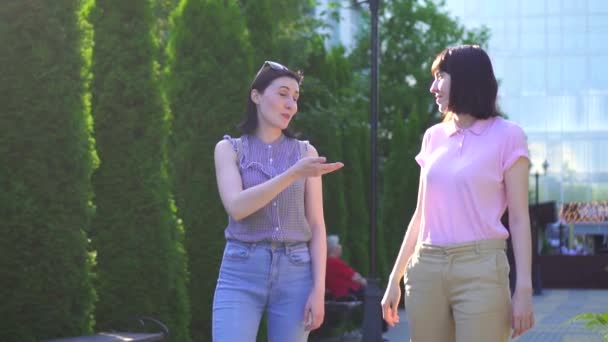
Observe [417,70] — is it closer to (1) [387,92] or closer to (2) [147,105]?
(1) [387,92]

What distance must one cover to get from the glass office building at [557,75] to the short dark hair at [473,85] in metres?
73.5

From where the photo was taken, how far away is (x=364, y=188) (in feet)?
91.8

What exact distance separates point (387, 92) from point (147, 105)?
35.4 metres

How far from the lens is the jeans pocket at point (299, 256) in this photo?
5234mm

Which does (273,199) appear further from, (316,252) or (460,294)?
(460,294)

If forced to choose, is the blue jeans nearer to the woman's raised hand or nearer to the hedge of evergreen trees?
the woman's raised hand

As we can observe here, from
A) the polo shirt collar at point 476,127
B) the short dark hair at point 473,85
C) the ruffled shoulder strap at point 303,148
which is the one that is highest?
the short dark hair at point 473,85

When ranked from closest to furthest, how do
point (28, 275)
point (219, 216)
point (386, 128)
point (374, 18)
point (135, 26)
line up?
point (28, 275)
point (135, 26)
point (219, 216)
point (374, 18)
point (386, 128)

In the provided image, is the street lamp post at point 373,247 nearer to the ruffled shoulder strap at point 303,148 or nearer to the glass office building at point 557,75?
the ruffled shoulder strap at point 303,148

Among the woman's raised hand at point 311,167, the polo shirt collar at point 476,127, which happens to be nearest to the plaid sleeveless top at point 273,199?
the woman's raised hand at point 311,167

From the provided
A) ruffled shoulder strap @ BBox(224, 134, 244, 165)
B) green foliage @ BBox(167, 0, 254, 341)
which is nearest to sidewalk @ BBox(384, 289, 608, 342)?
green foliage @ BBox(167, 0, 254, 341)

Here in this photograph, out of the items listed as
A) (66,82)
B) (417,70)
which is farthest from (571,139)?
(66,82)

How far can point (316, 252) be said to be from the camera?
5285 millimetres

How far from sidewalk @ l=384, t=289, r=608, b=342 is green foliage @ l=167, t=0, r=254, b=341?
160 inches
